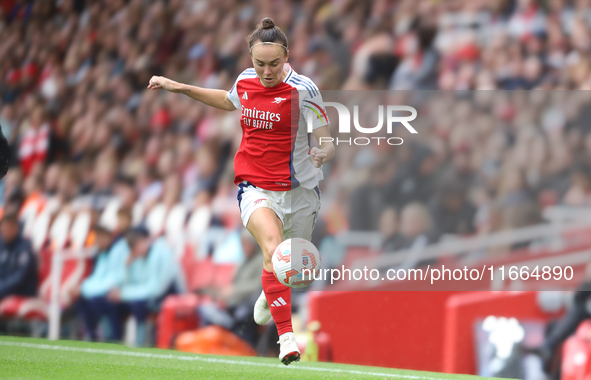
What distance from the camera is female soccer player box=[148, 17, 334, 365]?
4973 millimetres

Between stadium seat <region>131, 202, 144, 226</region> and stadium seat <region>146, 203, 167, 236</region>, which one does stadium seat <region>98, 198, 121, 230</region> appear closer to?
stadium seat <region>131, 202, 144, 226</region>

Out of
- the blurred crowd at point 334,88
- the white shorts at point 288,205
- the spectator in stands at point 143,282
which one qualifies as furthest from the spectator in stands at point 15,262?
the white shorts at point 288,205

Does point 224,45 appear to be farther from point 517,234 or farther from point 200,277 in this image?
point 517,234

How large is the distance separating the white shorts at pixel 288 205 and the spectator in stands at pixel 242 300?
2297 mm

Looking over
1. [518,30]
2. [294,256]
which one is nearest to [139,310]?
[294,256]

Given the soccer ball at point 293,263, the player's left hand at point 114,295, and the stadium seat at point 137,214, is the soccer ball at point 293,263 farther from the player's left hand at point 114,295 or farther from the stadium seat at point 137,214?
the stadium seat at point 137,214

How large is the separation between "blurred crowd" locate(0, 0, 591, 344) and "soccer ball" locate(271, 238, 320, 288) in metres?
2.72

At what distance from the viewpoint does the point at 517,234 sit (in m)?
7.24

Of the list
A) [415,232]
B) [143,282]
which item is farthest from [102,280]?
[415,232]

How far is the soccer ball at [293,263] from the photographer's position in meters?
4.85

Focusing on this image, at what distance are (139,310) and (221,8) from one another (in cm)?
513

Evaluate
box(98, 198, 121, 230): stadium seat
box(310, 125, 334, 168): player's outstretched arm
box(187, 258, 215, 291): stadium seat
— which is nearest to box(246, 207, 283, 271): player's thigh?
box(310, 125, 334, 168): player's outstretched arm

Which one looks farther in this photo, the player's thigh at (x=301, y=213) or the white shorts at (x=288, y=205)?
the player's thigh at (x=301, y=213)

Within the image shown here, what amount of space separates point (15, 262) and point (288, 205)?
532cm
